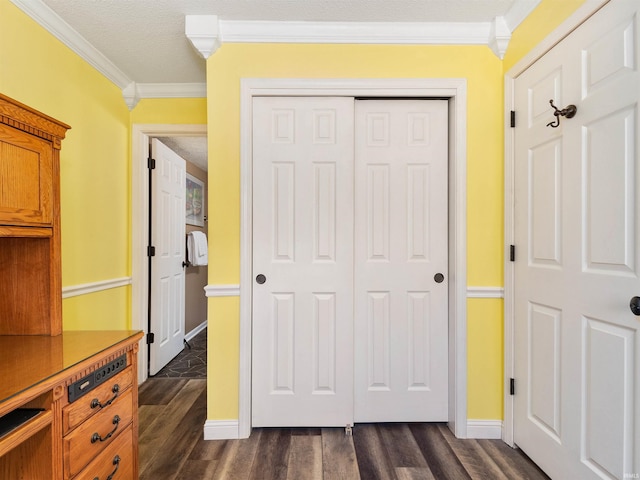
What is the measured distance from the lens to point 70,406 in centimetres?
105

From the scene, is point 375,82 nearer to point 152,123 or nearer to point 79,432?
point 152,123

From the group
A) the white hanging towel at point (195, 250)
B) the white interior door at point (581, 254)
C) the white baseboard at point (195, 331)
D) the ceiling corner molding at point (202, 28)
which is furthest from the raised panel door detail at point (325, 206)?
the white baseboard at point (195, 331)

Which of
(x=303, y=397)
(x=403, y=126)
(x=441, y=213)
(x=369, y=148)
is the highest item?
(x=403, y=126)

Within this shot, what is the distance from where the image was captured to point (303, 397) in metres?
1.94

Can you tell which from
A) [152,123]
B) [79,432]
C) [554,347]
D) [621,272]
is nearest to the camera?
[79,432]

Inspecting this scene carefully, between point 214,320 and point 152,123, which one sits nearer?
point 214,320

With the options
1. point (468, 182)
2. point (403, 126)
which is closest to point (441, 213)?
point (468, 182)

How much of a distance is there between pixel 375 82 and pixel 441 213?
2.94 feet

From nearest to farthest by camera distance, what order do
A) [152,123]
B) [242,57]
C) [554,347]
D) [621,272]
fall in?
[621,272] → [554,347] → [242,57] → [152,123]

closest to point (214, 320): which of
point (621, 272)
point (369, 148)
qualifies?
point (369, 148)

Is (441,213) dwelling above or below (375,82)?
below

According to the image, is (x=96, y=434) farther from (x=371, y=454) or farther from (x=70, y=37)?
(x=70, y=37)

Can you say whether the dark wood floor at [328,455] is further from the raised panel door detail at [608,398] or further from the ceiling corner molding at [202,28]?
the ceiling corner molding at [202,28]

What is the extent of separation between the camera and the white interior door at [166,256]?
2771mm
